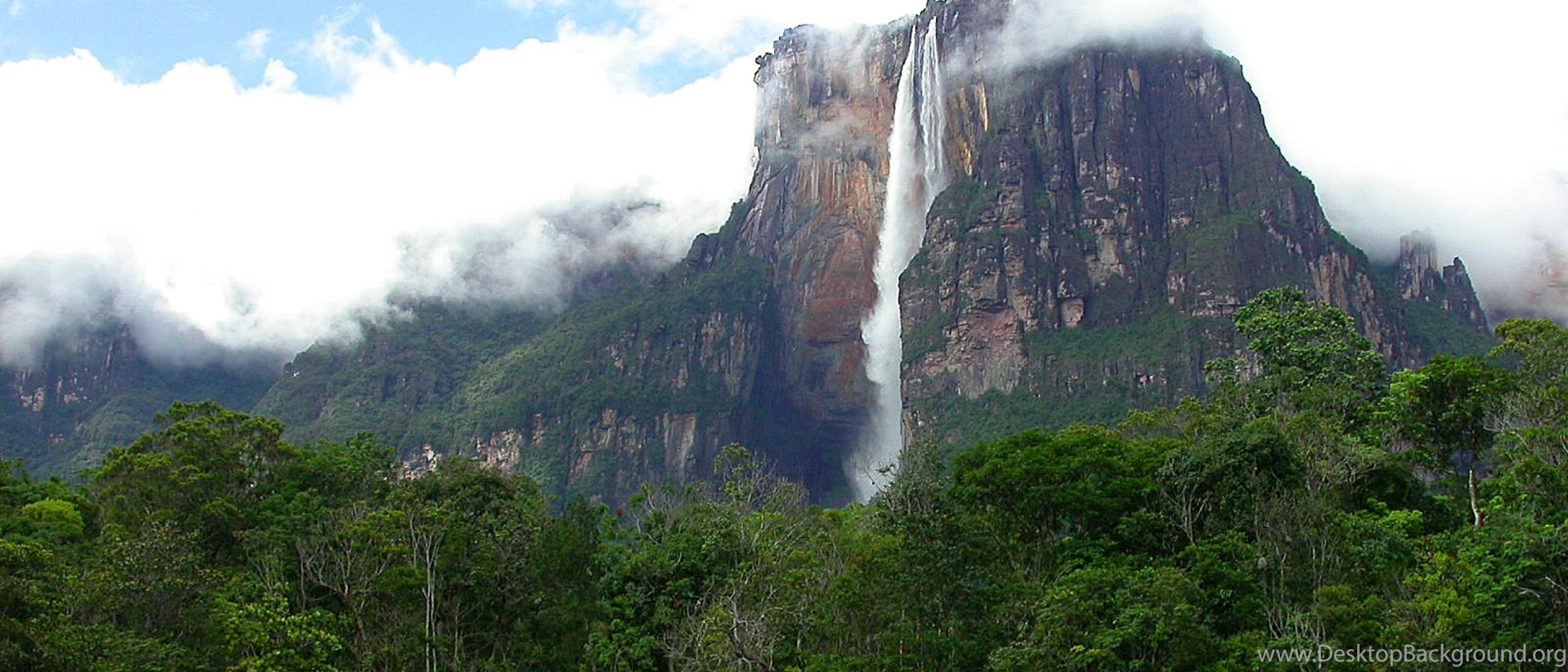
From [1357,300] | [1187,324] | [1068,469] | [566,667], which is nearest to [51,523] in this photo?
[566,667]

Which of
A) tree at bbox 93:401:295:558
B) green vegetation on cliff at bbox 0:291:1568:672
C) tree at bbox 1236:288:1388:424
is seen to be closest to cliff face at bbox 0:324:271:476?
tree at bbox 93:401:295:558

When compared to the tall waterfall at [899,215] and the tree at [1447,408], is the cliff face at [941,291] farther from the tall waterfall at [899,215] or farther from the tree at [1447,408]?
the tree at [1447,408]

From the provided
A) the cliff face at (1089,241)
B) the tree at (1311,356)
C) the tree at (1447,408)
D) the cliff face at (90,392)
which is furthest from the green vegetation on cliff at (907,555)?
the cliff face at (90,392)

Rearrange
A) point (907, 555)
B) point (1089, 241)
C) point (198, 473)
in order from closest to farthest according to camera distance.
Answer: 1. point (907, 555)
2. point (198, 473)
3. point (1089, 241)

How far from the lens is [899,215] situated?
374ft

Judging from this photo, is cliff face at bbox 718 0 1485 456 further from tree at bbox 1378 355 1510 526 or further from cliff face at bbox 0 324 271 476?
cliff face at bbox 0 324 271 476

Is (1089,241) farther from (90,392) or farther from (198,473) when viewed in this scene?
(90,392)

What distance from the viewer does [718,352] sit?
4690 inches

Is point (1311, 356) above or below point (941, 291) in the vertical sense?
below

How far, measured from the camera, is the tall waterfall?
363ft

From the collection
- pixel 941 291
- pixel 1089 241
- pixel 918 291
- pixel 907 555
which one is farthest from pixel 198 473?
pixel 1089 241

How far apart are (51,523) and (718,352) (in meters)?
84.1

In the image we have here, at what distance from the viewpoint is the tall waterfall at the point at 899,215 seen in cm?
11075

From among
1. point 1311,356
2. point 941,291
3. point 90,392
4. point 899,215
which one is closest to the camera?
point 1311,356
